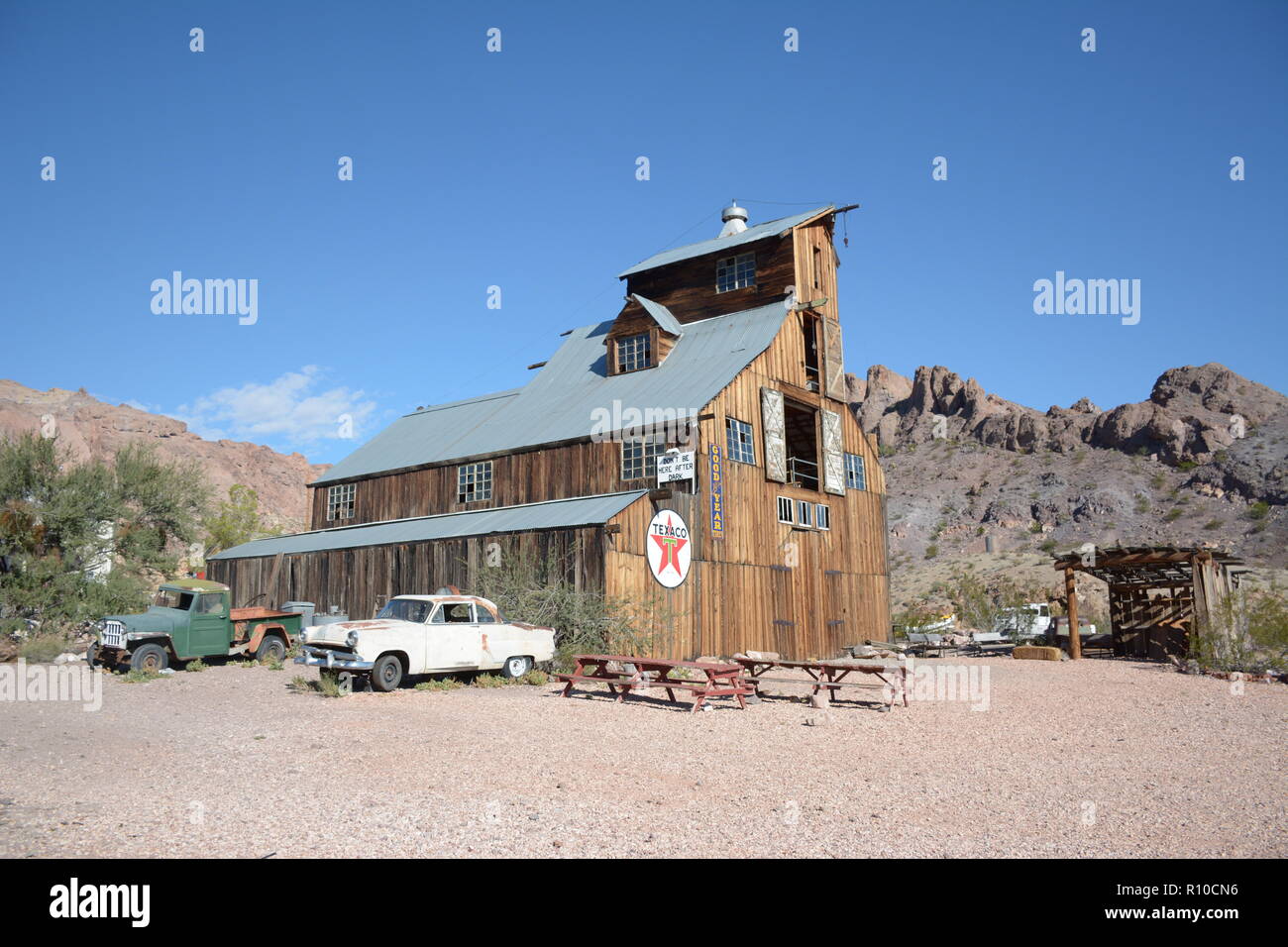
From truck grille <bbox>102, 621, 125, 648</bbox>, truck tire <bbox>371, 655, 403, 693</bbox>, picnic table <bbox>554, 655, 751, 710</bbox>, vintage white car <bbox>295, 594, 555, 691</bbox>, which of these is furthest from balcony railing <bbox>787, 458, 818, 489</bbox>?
truck grille <bbox>102, 621, 125, 648</bbox>

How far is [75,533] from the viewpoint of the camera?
75.4 feet

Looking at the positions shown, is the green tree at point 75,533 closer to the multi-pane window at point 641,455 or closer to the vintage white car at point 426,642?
the vintage white car at point 426,642

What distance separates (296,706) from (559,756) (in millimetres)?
5739

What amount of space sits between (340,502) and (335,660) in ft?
62.0

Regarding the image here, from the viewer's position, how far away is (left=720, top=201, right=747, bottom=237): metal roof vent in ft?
113

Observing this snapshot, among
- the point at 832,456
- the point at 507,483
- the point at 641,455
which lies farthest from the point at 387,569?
the point at 832,456

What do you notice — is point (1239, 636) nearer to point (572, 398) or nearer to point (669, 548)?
point (669, 548)

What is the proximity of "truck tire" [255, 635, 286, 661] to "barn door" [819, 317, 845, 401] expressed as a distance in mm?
17904

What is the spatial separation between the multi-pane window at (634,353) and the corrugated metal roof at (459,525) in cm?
646

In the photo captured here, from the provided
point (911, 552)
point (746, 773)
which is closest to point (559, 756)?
point (746, 773)

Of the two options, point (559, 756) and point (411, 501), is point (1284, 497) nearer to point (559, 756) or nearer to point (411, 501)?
point (411, 501)

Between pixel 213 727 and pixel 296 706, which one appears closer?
pixel 213 727
